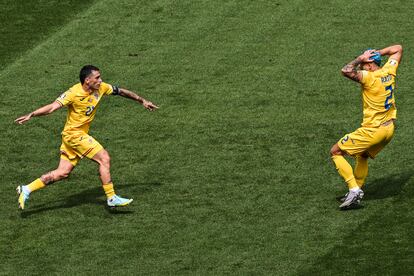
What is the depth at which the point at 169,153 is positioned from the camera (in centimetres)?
2328

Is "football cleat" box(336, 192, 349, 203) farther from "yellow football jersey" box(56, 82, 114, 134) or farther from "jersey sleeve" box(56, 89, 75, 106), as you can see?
"jersey sleeve" box(56, 89, 75, 106)

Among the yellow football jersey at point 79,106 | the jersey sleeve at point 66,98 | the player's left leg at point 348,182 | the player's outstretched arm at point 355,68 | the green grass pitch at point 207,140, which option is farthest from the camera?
the yellow football jersey at point 79,106

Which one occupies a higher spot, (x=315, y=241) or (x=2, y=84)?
(x=315, y=241)

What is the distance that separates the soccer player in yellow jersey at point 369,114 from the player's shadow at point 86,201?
3.57 metres

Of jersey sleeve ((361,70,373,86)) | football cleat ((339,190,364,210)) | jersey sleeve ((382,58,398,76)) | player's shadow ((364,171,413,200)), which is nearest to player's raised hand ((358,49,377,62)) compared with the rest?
jersey sleeve ((361,70,373,86))

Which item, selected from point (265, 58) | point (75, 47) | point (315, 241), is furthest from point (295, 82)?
point (315, 241)

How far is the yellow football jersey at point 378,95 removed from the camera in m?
20.0

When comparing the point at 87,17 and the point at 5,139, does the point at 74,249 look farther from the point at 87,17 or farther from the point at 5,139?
the point at 87,17

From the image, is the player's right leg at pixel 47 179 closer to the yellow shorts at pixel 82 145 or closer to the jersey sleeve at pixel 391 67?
the yellow shorts at pixel 82 145

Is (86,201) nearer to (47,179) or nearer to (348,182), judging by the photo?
(47,179)

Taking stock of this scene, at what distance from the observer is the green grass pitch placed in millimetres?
18828

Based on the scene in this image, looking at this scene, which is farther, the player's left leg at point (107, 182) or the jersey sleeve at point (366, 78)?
the player's left leg at point (107, 182)

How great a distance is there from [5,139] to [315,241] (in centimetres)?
793

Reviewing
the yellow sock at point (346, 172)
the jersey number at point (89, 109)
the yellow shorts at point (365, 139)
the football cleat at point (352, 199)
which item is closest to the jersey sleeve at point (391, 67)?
the yellow shorts at point (365, 139)
